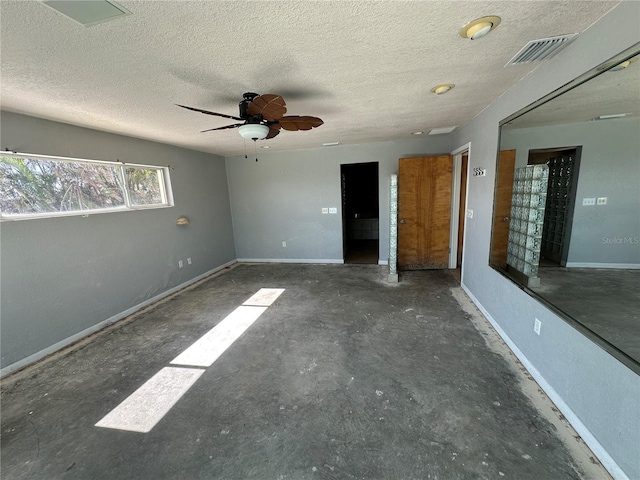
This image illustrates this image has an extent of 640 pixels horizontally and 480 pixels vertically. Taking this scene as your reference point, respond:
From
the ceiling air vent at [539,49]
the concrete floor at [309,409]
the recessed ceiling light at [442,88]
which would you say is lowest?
the concrete floor at [309,409]

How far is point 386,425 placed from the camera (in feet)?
5.25

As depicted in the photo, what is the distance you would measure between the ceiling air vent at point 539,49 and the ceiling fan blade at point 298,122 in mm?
1409

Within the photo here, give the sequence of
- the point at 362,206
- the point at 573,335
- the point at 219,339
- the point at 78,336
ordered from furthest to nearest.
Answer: the point at 362,206
the point at 78,336
the point at 219,339
the point at 573,335

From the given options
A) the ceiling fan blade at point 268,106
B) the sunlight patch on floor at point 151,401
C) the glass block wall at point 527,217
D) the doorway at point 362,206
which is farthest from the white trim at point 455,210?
the sunlight patch on floor at point 151,401

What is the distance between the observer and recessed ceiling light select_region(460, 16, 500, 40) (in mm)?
1278

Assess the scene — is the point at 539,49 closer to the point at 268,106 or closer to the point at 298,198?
the point at 268,106

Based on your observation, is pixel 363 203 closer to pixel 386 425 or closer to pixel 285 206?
pixel 285 206

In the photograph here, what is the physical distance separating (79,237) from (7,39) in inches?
85.1

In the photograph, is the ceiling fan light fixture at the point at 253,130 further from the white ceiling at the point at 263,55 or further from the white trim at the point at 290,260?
the white trim at the point at 290,260

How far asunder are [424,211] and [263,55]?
3.74 m

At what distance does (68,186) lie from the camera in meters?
2.74

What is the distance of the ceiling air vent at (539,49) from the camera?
4.83 feet

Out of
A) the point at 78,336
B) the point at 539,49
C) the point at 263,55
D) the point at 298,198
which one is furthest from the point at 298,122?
the point at 78,336

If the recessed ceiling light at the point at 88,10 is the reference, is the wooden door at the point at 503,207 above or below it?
below
